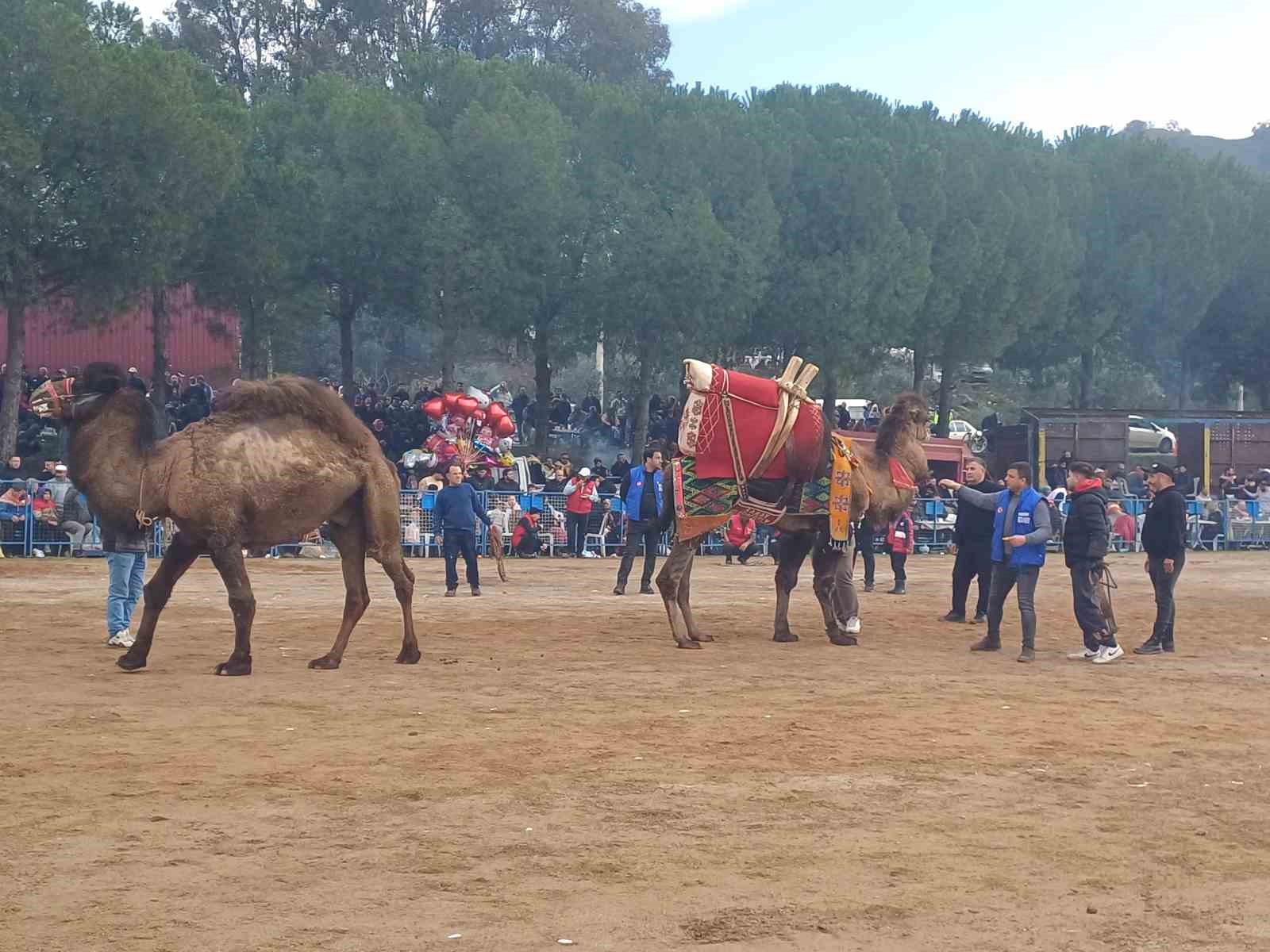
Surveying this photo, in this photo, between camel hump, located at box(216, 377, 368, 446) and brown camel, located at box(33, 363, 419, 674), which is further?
camel hump, located at box(216, 377, 368, 446)

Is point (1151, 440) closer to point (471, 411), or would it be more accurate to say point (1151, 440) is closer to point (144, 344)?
point (471, 411)

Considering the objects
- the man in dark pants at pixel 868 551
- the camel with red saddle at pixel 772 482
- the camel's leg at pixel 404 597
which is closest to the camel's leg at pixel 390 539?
the camel's leg at pixel 404 597

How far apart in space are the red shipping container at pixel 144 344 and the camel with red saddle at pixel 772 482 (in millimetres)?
30671

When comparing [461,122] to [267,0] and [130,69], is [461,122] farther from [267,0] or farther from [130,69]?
[267,0]

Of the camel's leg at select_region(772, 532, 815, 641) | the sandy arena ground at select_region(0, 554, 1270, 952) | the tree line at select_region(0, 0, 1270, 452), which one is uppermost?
the tree line at select_region(0, 0, 1270, 452)

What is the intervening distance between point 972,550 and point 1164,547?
240 cm

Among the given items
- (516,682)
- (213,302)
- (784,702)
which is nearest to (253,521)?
(516,682)

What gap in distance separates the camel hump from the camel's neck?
73 cm

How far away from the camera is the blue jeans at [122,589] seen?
14.0 m

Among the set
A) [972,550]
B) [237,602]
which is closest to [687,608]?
[972,550]

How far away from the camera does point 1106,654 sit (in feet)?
47.6

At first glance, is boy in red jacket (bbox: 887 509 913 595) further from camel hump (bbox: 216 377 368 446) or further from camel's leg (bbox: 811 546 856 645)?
camel hump (bbox: 216 377 368 446)

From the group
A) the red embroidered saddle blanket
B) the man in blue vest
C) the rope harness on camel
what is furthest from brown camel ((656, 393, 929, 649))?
the man in blue vest

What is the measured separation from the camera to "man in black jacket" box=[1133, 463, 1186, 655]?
15.3m
